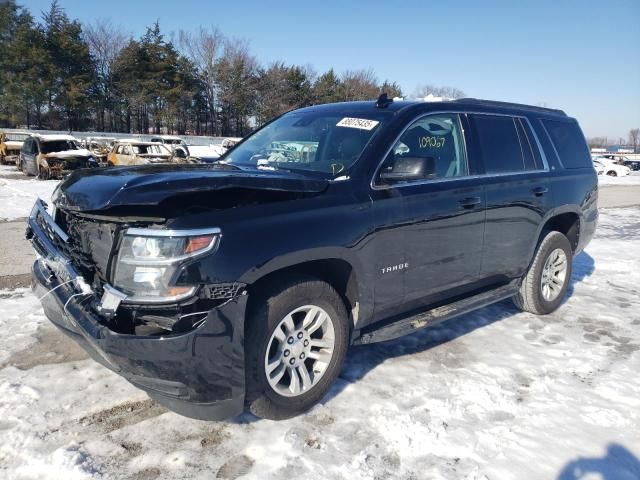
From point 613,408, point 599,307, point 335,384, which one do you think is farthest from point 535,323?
point 335,384

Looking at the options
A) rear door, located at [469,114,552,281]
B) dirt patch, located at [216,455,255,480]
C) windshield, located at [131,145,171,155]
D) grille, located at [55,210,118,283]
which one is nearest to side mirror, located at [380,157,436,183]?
rear door, located at [469,114,552,281]

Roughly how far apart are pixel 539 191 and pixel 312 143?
7.43ft

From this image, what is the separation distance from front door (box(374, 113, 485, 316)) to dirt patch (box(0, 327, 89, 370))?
8.24 feet

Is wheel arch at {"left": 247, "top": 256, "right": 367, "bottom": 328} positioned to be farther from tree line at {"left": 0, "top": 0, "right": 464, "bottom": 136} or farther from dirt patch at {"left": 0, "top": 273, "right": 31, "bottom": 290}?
tree line at {"left": 0, "top": 0, "right": 464, "bottom": 136}

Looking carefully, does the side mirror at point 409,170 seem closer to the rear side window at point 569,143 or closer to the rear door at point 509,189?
the rear door at point 509,189

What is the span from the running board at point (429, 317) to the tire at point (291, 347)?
25cm

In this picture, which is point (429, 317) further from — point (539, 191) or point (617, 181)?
point (617, 181)

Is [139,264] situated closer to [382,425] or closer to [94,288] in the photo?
[94,288]

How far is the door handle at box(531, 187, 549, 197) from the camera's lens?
15.0ft

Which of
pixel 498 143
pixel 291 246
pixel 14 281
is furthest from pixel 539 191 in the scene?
pixel 14 281

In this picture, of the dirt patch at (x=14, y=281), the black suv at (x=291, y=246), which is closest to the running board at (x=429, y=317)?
the black suv at (x=291, y=246)

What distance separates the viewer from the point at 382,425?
303cm

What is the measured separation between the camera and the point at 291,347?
117 inches

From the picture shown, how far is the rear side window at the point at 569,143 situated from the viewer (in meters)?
5.07
